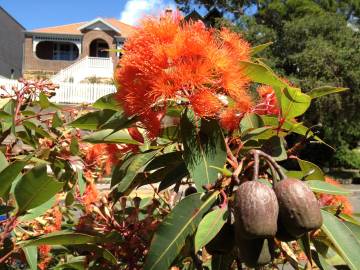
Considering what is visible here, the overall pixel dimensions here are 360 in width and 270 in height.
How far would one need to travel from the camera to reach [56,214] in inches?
85.1

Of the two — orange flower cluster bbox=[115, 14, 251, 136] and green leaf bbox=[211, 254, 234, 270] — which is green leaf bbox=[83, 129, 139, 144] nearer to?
orange flower cluster bbox=[115, 14, 251, 136]

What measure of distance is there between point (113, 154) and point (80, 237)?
37 cm

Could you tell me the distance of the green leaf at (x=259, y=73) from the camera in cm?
126

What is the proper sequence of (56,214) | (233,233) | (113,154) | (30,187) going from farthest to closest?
(56,214) → (113,154) → (30,187) → (233,233)

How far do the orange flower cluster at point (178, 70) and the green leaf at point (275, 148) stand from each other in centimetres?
13

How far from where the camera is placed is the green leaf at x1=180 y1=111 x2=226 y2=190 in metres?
1.23

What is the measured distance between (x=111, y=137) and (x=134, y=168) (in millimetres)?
149

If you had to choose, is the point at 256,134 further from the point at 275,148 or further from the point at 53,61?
the point at 53,61

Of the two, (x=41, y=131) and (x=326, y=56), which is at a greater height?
(x=326, y=56)

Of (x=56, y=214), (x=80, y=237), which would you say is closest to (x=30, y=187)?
(x=80, y=237)

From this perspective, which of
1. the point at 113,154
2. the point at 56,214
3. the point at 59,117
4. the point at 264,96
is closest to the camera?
the point at 264,96

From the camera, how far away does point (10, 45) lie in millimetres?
42938

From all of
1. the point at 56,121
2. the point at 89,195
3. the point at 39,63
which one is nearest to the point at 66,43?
the point at 39,63

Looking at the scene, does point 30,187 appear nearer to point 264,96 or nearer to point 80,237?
point 80,237
